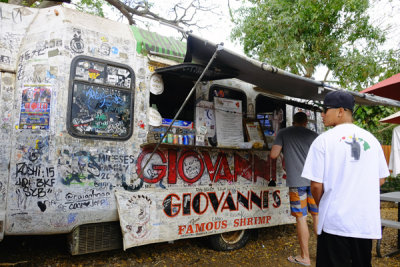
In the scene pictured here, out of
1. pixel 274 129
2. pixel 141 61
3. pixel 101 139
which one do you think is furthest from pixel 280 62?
pixel 101 139

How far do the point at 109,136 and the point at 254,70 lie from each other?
2.03m

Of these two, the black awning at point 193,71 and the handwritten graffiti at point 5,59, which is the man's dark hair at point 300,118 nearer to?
Answer: the black awning at point 193,71

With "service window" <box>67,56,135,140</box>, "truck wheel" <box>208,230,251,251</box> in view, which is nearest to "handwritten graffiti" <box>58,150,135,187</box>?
"service window" <box>67,56,135,140</box>

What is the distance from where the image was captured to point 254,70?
4.01 m

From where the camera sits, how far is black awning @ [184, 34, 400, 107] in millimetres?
3549

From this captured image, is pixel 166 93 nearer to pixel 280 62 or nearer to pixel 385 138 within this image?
pixel 280 62

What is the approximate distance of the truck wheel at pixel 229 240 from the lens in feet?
15.4

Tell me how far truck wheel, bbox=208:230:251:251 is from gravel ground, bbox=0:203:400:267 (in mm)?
89

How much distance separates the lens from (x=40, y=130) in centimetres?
341

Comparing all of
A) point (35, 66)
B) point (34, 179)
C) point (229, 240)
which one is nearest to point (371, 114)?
point (229, 240)

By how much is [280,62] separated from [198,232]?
7707mm

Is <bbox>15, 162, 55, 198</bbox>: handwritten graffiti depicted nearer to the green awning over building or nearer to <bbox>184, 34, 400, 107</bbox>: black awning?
the green awning over building

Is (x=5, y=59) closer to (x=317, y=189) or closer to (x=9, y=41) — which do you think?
(x=9, y=41)

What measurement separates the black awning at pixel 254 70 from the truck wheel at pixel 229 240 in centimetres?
245
